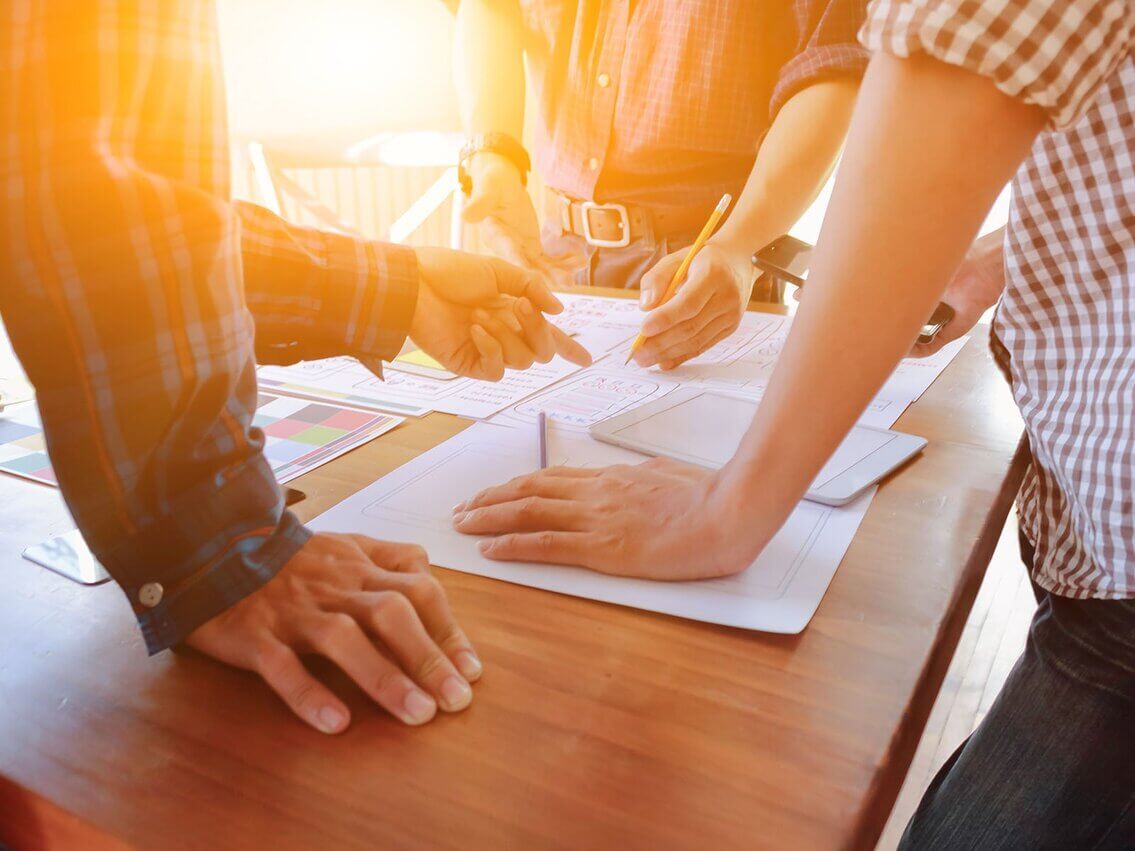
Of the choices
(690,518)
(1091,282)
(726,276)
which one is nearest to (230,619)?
(690,518)

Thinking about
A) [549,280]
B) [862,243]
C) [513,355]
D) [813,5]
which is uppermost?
[813,5]

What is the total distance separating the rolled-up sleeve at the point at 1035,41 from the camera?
393 millimetres

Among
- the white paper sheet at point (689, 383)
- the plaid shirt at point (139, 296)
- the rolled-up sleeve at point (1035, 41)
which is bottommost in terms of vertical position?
the white paper sheet at point (689, 383)

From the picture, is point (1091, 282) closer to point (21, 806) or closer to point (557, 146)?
point (21, 806)

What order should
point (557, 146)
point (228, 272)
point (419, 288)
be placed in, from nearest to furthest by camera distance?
point (228, 272) < point (419, 288) < point (557, 146)

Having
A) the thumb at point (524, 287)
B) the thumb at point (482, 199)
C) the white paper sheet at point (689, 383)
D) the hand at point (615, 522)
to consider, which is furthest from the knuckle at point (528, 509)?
the thumb at point (482, 199)

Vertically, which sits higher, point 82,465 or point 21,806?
point 82,465

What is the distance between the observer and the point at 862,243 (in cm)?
46

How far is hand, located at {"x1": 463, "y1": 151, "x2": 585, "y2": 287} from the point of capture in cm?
138

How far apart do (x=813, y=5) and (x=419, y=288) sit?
83 cm

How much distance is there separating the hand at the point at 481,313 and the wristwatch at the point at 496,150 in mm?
646

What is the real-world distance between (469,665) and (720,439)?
0.40 metres

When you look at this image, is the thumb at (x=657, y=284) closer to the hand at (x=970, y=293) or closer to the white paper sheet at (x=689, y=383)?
the white paper sheet at (x=689, y=383)

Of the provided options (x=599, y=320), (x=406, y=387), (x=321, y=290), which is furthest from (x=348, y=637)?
(x=599, y=320)
